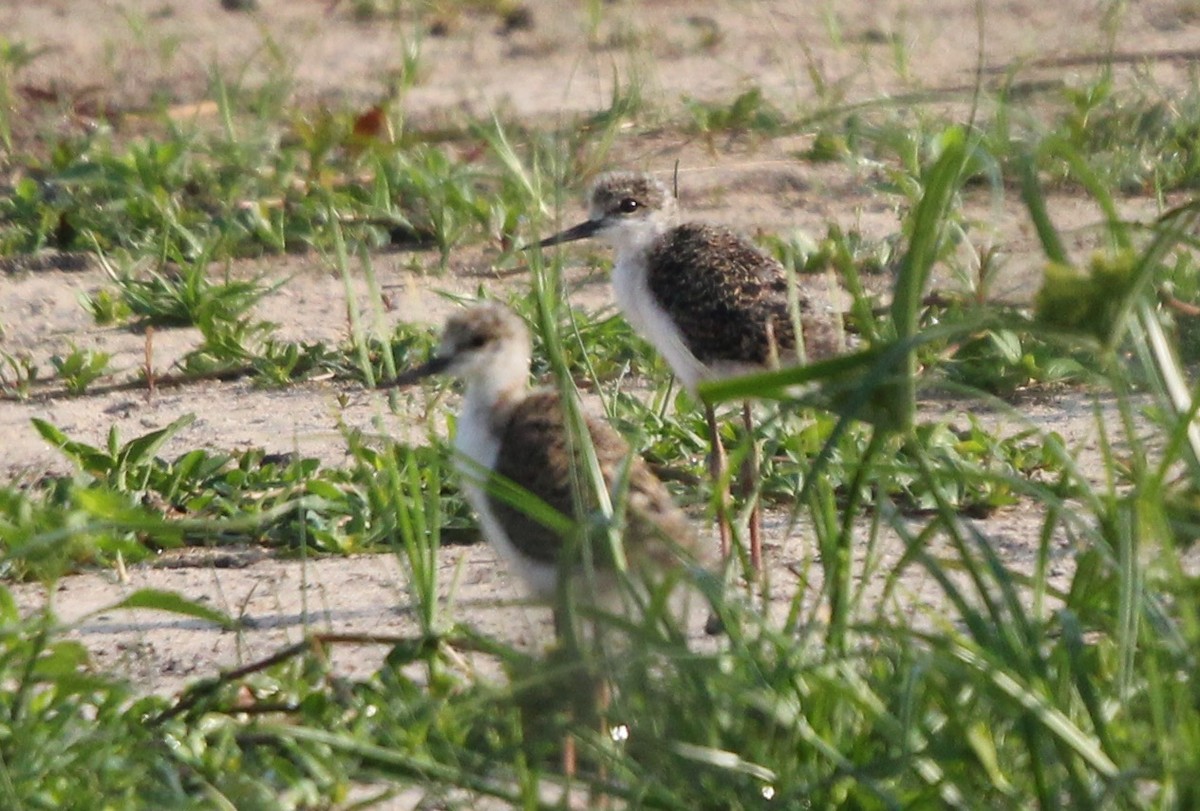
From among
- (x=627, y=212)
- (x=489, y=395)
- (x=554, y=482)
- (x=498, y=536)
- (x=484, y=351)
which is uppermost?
(x=627, y=212)

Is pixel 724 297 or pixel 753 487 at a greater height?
pixel 724 297

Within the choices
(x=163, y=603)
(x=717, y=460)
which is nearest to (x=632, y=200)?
(x=717, y=460)

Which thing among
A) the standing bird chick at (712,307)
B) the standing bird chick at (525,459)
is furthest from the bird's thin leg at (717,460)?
the standing bird chick at (525,459)

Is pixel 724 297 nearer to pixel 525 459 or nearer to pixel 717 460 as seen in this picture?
pixel 717 460

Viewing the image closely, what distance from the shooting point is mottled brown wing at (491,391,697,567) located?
13.7 feet

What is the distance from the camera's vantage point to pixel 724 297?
5590 mm

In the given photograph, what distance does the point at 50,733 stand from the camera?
3.53m

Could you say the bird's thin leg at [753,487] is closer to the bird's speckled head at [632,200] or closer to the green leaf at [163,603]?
the bird's speckled head at [632,200]

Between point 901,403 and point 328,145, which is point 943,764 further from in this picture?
point 328,145

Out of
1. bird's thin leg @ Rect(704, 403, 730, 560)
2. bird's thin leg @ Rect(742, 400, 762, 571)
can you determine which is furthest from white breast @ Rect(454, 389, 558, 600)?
bird's thin leg @ Rect(704, 403, 730, 560)

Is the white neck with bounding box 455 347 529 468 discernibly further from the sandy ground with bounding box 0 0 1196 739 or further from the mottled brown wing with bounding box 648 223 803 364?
the mottled brown wing with bounding box 648 223 803 364

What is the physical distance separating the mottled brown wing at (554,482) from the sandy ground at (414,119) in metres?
0.21

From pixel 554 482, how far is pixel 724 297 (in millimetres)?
1368

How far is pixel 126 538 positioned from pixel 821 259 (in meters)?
2.98
